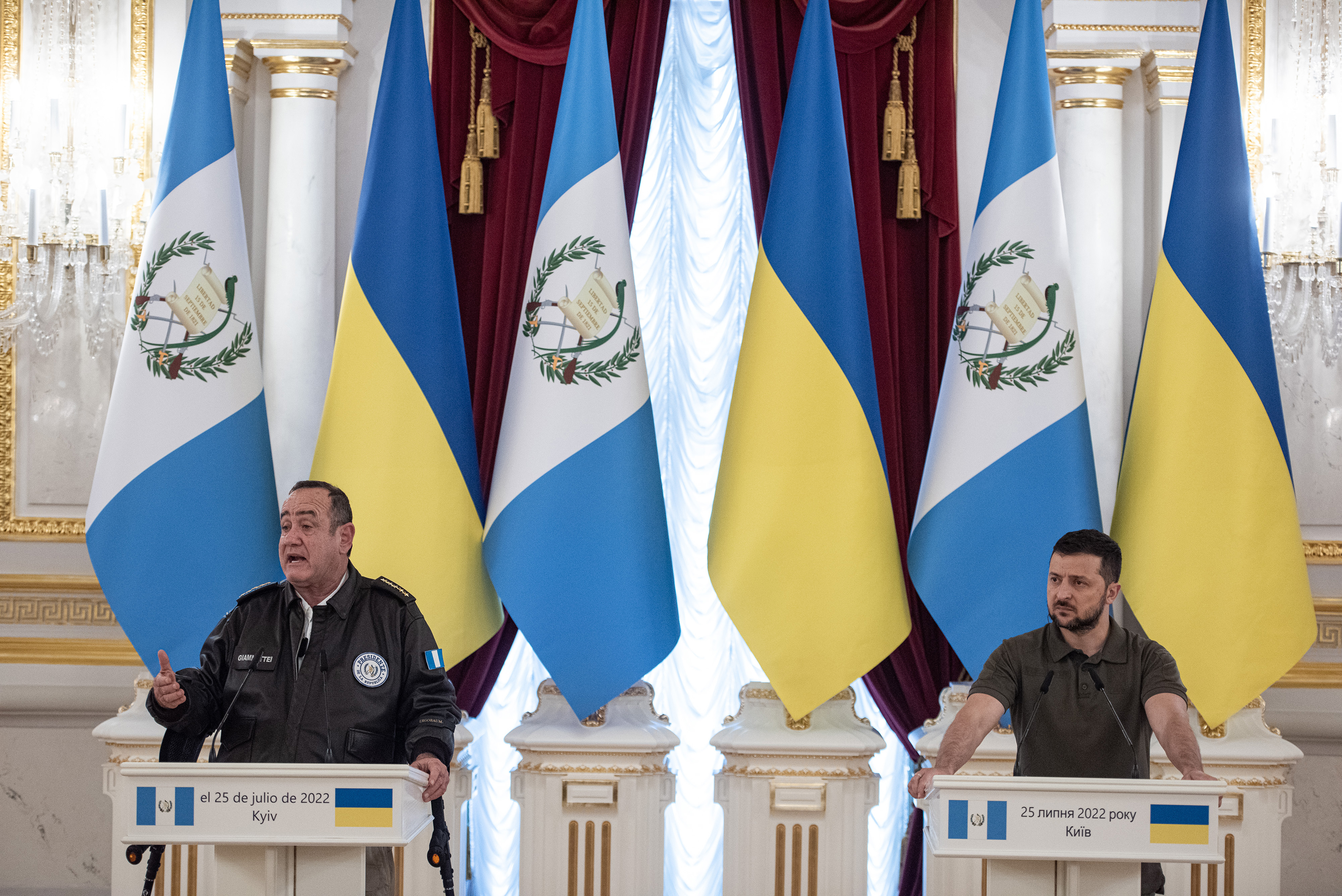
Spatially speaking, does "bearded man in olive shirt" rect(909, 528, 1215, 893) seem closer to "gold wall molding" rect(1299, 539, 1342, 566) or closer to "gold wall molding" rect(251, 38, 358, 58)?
"gold wall molding" rect(1299, 539, 1342, 566)

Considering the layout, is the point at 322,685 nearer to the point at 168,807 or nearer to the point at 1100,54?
the point at 168,807

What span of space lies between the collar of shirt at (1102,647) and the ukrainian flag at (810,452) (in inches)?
44.7

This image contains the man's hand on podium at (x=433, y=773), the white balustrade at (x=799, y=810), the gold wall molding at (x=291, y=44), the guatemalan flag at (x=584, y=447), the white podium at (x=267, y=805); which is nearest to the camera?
the white podium at (x=267, y=805)

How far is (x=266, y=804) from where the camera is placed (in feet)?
7.18

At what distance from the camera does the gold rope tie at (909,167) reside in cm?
435

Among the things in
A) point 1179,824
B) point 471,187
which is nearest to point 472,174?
point 471,187

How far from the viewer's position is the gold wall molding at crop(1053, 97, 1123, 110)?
4.30 meters

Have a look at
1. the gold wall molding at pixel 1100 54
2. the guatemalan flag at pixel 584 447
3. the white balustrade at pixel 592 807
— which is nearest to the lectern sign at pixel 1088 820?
the guatemalan flag at pixel 584 447

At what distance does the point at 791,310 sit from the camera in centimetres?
397

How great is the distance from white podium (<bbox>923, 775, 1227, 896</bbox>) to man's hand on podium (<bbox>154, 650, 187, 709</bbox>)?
1.52 metres

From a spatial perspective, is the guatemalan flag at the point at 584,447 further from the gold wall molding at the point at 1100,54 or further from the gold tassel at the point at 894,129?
the gold wall molding at the point at 1100,54

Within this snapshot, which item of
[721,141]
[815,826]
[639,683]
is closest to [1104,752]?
[815,826]

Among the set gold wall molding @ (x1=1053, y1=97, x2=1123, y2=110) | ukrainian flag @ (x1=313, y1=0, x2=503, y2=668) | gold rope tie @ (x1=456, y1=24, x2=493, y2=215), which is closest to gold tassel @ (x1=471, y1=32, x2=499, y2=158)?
gold rope tie @ (x1=456, y1=24, x2=493, y2=215)

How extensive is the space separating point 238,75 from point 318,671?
8.33ft
